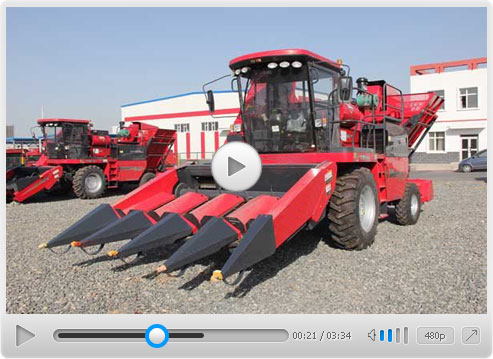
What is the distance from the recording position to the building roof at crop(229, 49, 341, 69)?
5410mm

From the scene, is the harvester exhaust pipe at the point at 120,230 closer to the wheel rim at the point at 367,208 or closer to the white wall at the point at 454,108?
the wheel rim at the point at 367,208

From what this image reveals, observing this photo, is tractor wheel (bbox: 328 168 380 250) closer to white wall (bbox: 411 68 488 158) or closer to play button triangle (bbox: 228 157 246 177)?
play button triangle (bbox: 228 157 246 177)

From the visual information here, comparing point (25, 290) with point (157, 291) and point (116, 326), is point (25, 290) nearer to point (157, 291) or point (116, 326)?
point (157, 291)

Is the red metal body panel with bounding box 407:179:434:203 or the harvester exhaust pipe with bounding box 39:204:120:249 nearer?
the harvester exhaust pipe with bounding box 39:204:120:249

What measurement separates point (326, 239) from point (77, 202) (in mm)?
8493

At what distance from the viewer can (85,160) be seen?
1333cm

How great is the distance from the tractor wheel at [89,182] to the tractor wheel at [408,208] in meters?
9.11

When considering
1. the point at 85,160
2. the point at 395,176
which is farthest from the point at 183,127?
the point at 395,176

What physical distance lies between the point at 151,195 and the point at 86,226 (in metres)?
1.14

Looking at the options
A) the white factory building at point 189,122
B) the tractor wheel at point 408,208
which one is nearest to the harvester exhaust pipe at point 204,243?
the tractor wheel at point 408,208

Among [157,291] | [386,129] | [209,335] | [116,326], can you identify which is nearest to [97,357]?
[116,326]

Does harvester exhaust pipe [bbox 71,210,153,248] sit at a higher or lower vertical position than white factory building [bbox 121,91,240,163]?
lower
